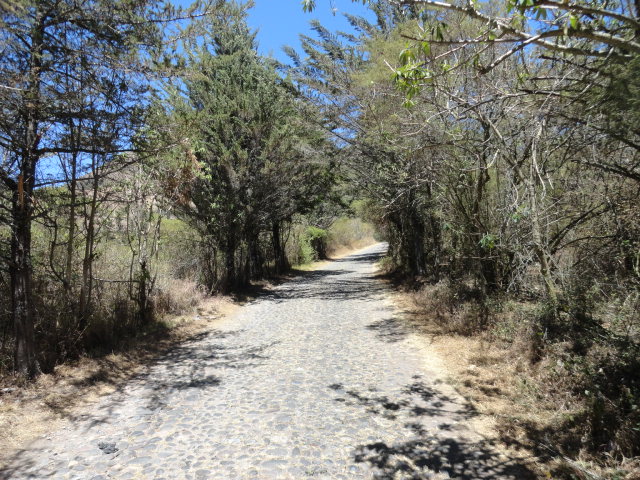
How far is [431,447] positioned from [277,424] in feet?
5.46

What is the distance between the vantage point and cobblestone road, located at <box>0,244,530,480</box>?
3723 millimetres

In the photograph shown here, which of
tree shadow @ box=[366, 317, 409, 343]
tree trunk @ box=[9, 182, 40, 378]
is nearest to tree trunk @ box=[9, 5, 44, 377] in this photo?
tree trunk @ box=[9, 182, 40, 378]

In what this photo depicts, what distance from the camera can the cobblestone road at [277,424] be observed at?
12.2ft

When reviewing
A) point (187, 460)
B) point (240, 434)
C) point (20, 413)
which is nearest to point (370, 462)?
point (240, 434)

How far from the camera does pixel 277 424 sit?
4574 mm

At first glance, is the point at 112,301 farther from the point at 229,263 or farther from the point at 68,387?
the point at 229,263

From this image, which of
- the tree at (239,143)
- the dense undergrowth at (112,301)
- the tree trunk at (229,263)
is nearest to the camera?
the dense undergrowth at (112,301)

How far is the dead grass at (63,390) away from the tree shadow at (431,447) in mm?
3422

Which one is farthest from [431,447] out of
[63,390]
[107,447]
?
[63,390]

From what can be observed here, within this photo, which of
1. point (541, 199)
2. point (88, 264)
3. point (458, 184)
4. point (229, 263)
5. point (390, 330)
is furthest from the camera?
point (229, 263)

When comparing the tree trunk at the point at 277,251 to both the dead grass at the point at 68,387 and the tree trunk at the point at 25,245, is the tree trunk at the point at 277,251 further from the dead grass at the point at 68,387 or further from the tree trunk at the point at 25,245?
the tree trunk at the point at 25,245

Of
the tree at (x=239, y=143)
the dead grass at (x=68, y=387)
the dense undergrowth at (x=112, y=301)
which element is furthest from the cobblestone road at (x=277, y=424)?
the tree at (x=239, y=143)

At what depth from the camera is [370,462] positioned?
380cm

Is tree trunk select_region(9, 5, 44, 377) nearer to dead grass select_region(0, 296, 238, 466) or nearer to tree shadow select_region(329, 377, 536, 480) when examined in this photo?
dead grass select_region(0, 296, 238, 466)
